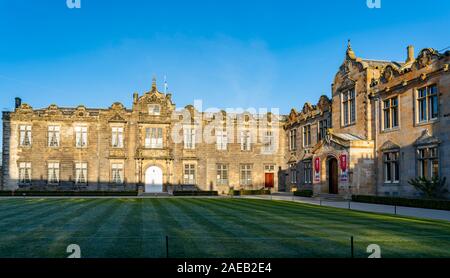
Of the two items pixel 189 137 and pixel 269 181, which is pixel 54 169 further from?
pixel 269 181

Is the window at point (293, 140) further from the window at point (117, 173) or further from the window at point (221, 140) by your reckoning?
the window at point (117, 173)

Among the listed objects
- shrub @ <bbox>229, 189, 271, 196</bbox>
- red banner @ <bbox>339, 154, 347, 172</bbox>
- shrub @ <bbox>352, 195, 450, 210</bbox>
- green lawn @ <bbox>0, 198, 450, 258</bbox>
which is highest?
red banner @ <bbox>339, 154, 347, 172</bbox>

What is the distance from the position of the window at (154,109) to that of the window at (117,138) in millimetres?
4185

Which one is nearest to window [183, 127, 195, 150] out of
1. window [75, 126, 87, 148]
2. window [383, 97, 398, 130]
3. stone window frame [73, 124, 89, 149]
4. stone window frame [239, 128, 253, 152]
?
stone window frame [239, 128, 253, 152]

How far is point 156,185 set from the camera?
46.4m

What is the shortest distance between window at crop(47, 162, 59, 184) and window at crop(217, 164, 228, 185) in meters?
19.0

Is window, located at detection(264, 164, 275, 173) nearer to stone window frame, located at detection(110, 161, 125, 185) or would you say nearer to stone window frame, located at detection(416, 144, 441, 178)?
stone window frame, located at detection(110, 161, 125, 185)

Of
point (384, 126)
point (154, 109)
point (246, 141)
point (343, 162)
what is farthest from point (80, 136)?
point (384, 126)

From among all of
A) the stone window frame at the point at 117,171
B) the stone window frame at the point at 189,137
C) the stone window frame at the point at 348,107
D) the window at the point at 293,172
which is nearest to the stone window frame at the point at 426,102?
the stone window frame at the point at 348,107

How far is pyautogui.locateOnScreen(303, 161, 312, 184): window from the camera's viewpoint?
1671 inches

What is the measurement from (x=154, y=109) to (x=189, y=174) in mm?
8955

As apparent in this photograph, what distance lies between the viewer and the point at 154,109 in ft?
156

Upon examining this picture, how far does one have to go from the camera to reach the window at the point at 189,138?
48.3m
